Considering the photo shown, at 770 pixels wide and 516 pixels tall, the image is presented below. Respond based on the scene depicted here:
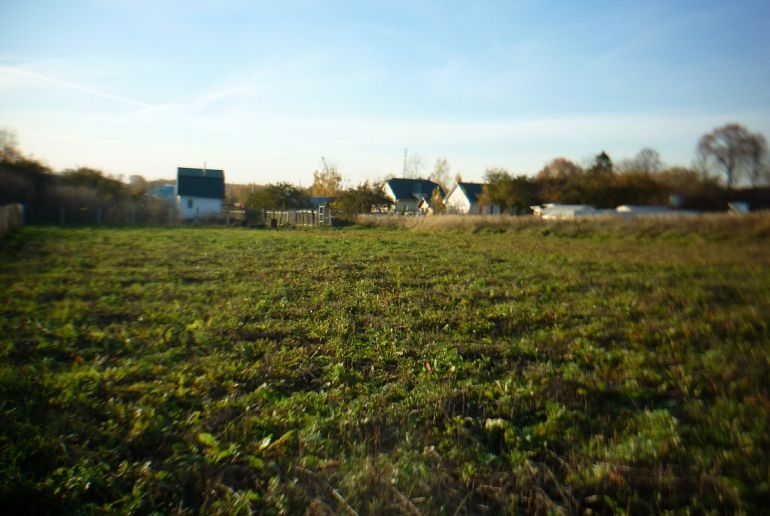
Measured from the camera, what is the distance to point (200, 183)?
61094 mm

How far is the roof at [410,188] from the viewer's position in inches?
2955

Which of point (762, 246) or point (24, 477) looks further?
point (762, 246)

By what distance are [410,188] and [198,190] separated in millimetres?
32080

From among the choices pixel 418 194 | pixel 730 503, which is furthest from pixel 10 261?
pixel 418 194

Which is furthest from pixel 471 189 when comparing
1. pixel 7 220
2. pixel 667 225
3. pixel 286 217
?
pixel 667 225

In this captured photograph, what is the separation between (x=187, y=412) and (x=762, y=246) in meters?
5.97

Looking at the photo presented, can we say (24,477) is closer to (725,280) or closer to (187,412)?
(187,412)

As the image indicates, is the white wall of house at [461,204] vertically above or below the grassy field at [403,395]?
above

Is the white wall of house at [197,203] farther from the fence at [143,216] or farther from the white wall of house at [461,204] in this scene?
the white wall of house at [461,204]

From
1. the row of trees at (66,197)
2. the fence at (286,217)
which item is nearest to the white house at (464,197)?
the fence at (286,217)

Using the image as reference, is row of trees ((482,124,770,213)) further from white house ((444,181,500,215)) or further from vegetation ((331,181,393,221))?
white house ((444,181,500,215))

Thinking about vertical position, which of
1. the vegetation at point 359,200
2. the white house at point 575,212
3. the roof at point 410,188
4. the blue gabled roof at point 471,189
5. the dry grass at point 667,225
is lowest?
the dry grass at point 667,225

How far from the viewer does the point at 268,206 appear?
172ft

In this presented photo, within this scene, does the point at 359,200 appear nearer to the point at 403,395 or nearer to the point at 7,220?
the point at 7,220
